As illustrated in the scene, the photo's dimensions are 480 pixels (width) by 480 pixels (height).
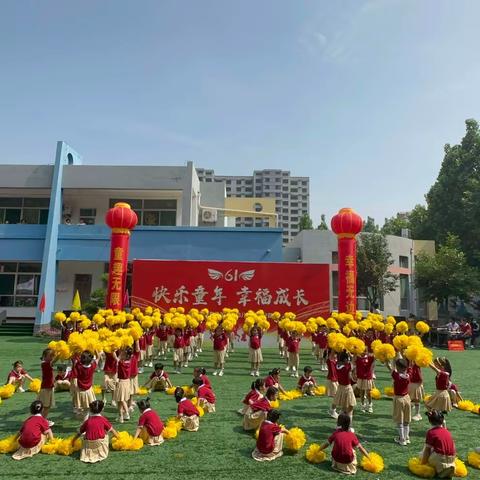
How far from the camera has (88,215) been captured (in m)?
27.9

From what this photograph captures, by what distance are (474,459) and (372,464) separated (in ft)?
5.34

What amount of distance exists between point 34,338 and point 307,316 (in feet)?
43.5

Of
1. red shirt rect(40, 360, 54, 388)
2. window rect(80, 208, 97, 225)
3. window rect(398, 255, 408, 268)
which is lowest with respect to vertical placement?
red shirt rect(40, 360, 54, 388)

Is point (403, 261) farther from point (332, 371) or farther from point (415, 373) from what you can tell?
point (415, 373)

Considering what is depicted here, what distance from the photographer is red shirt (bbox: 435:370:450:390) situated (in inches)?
346

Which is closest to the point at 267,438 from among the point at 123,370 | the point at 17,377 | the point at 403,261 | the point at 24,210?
the point at 123,370

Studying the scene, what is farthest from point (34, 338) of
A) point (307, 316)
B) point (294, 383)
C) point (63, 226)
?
point (294, 383)

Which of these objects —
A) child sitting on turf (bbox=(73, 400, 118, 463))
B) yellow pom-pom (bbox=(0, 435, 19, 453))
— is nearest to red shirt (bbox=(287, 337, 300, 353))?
child sitting on turf (bbox=(73, 400, 118, 463))

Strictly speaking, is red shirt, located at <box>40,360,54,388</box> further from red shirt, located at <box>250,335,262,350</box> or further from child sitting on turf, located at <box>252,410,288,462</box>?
red shirt, located at <box>250,335,262,350</box>

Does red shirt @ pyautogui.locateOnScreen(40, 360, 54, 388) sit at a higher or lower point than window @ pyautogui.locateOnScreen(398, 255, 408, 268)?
lower

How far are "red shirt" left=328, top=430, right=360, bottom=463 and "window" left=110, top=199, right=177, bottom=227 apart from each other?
22.2 metres

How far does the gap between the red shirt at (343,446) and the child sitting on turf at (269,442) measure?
0.90 meters

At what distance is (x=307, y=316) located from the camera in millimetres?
20047

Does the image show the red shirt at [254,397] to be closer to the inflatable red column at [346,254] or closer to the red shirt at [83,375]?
the red shirt at [83,375]
